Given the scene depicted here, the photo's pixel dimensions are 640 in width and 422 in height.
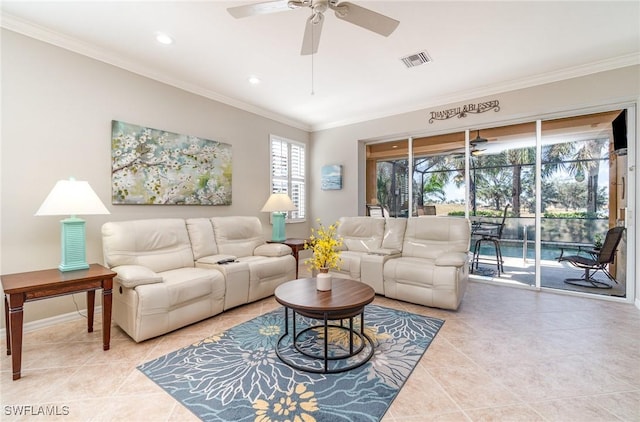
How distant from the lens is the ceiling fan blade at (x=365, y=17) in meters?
1.83

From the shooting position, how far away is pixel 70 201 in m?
2.36

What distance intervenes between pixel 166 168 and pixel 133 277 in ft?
5.40

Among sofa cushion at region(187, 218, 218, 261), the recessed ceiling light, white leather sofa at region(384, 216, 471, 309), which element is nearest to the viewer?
the recessed ceiling light

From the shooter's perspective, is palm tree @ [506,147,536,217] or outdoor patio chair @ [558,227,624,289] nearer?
outdoor patio chair @ [558,227,624,289]

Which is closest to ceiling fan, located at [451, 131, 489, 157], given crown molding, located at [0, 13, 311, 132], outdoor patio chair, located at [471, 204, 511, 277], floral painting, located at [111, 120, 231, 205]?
outdoor patio chair, located at [471, 204, 511, 277]

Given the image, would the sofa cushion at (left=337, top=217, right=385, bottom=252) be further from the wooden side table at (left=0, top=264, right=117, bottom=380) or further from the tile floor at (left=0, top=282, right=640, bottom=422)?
the wooden side table at (left=0, top=264, right=117, bottom=380)

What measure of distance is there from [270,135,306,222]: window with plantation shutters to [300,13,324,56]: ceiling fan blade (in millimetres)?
2921

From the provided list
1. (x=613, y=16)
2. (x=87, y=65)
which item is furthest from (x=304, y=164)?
(x=613, y=16)

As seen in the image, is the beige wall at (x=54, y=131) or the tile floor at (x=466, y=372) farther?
the beige wall at (x=54, y=131)

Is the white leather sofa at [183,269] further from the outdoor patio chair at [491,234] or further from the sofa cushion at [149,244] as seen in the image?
the outdoor patio chair at [491,234]

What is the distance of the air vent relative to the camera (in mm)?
3141

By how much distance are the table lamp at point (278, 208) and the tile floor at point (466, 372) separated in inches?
60.8

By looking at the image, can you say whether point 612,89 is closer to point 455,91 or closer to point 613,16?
point 613,16

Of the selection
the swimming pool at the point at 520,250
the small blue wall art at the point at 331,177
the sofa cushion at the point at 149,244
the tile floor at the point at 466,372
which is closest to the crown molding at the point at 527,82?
the small blue wall art at the point at 331,177
